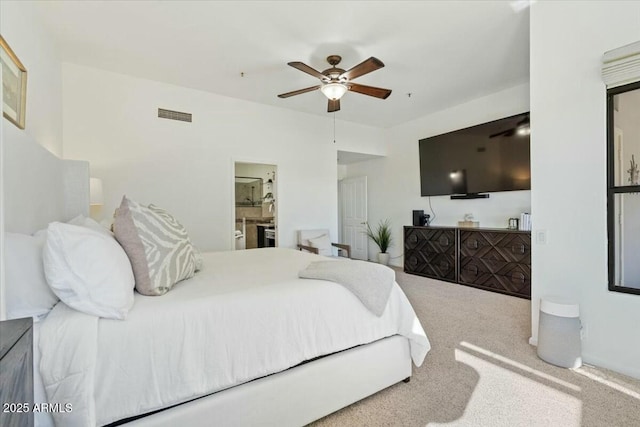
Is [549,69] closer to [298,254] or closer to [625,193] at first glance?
[625,193]

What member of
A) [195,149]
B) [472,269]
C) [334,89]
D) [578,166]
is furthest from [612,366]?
[195,149]

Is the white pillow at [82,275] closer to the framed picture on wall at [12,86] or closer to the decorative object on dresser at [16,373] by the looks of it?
the decorative object on dresser at [16,373]

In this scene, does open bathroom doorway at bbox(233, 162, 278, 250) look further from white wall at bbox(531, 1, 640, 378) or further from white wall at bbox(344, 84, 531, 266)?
white wall at bbox(531, 1, 640, 378)

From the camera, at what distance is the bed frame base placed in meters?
1.26

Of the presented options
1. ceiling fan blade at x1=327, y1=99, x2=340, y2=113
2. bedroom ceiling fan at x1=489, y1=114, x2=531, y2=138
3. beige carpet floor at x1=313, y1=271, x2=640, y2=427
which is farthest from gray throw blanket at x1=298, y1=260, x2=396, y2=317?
bedroom ceiling fan at x1=489, y1=114, x2=531, y2=138

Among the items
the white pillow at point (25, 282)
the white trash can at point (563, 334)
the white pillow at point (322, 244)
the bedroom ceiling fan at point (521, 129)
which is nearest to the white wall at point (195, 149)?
the white pillow at point (322, 244)

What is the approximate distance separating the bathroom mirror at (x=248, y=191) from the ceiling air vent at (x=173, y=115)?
2.57 meters

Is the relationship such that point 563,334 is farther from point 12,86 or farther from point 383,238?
point 12,86

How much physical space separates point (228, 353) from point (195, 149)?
138 inches

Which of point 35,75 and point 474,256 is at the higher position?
point 35,75

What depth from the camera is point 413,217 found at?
5355 mm

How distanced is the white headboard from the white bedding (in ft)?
A: 0.99

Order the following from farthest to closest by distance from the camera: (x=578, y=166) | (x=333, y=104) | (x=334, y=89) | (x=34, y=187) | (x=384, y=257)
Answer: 1. (x=384, y=257)
2. (x=333, y=104)
3. (x=334, y=89)
4. (x=578, y=166)
5. (x=34, y=187)

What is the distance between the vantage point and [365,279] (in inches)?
69.1
